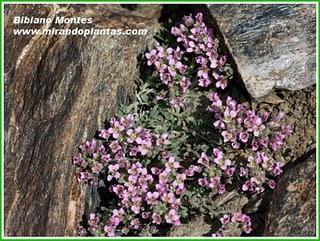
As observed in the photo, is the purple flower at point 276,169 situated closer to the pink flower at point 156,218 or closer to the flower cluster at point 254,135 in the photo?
the flower cluster at point 254,135

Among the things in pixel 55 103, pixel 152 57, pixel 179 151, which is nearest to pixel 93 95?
pixel 55 103

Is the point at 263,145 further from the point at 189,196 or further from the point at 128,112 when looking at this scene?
the point at 128,112

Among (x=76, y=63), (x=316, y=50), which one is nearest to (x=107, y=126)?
(x=76, y=63)

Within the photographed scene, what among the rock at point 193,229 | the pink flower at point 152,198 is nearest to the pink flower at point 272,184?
the rock at point 193,229

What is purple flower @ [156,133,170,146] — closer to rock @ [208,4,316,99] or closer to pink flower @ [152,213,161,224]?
pink flower @ [152,213,161,224]

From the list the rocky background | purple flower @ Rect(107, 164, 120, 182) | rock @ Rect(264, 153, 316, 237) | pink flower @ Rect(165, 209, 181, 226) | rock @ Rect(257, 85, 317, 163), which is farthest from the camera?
rock @ Rect(257, 85, 317, 163)

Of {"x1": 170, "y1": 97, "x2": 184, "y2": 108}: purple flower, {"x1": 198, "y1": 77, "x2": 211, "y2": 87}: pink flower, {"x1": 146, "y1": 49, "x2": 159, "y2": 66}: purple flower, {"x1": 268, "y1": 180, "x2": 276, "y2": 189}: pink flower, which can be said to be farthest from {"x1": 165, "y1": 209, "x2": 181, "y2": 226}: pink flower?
{"x1": 146, "y1": 49, "x2": 159, "y2": 66}: purple flower
